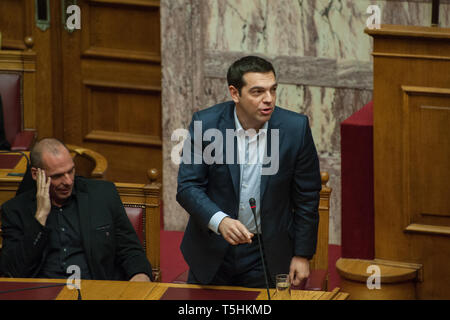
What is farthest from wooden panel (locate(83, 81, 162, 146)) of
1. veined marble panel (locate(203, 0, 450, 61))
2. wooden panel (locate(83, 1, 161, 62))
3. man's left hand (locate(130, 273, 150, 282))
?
man's left hand (locate(130, 273, 150, 282))

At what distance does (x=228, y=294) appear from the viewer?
3207mm

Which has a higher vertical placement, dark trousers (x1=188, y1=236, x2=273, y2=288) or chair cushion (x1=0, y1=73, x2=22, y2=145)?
chair cushion (x1=0, y1=73, x2=22, y2=145)

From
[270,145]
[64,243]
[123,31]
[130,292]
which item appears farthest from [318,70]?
[130,292]

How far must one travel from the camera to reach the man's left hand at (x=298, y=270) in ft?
11.4

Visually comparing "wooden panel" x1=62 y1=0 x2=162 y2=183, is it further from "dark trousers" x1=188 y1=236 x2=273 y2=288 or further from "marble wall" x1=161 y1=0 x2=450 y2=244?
"dark trousers" x1=188 y1=236 x2=273 y2=288

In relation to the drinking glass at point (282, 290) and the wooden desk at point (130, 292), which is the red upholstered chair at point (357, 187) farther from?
the drinking glass at point (282, 290)

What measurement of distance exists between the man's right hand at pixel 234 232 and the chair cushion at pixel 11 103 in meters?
2.93

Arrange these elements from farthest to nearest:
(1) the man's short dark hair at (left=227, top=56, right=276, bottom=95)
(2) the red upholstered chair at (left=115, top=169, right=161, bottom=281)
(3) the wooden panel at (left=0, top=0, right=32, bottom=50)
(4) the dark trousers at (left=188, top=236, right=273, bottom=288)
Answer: (3) the wooden panel at (left=0, top=0, right=32, bottom=50), (2) the red upholstered chair at (left=115, top=169, right=161, bottom=281), (4) the dark trousers at (left=188, top=236, right=273, bottom=288), (1) the man's short dark hair at (left=227, top=56, right=276, bottom=95)

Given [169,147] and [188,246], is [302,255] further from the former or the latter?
[169,147]

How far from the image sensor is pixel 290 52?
561 cm

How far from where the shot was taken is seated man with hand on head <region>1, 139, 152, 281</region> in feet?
12.1

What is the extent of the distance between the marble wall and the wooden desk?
2482 mm

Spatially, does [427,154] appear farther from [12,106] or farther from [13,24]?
[13,24]
